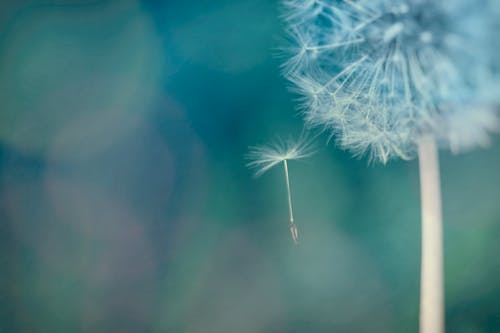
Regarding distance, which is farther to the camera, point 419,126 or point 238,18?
point 238,18

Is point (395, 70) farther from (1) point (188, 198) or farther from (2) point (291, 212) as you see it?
(1) point (188, 198)

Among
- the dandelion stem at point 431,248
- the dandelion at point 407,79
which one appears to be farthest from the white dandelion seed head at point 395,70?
the dandelion stem at point 431,248

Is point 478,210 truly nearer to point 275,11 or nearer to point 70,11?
point 275,11

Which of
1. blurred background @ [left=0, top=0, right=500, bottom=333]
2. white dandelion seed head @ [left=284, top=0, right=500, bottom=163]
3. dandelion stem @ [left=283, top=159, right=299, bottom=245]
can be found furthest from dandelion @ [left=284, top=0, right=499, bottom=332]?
dandelion stem @ [left=283, top=159, right=299, bottom=245]

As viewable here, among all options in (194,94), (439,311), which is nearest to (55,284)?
(194,94)

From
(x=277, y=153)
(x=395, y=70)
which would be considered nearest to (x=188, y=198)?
(x=277, y=153)
